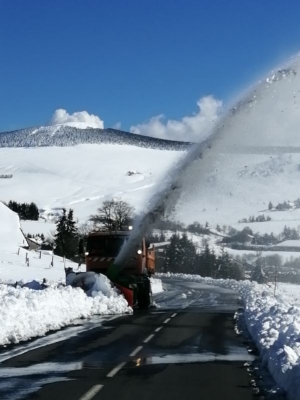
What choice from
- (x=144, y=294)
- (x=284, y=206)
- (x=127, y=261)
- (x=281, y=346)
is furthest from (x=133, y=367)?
(x=284, y=206)

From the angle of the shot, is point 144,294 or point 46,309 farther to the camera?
point 144,294

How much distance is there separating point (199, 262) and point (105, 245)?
72131 millimetres

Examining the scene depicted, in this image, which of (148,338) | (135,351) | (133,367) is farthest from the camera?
(148,338)

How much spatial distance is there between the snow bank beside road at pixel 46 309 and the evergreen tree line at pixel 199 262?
51262 mm

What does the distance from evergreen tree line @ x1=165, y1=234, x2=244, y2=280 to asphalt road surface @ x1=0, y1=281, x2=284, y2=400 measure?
59.4m

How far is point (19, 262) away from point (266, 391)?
2362 inches

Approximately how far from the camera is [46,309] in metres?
19.6

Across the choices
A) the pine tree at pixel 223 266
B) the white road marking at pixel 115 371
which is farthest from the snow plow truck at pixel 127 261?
the pine tree at pixel 223 266

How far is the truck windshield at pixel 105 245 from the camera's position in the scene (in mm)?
27906

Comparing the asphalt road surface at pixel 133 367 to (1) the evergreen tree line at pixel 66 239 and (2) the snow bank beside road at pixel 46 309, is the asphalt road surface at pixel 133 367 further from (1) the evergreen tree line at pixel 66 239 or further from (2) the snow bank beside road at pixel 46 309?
(1) the evergreen tree line at pixel 66 239

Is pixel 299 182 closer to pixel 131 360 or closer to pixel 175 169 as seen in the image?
pixel 175 169

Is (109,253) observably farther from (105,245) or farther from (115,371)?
(115,371)

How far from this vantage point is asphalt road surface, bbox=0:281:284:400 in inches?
367

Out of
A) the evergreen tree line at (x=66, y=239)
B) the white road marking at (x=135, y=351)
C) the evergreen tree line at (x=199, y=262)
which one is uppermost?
the evergreen tree line at (x=66, y=239)
